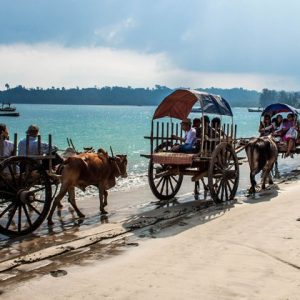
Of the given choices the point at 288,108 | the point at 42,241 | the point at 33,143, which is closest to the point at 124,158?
the point at 33,143

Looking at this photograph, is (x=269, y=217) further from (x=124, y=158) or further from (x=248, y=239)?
(x=124, y=158)

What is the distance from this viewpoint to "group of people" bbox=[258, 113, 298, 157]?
726 inches

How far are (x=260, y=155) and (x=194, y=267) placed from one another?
8.10 meters

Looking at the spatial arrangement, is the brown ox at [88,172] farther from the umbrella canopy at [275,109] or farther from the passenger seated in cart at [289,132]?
the umbrella canopy at [275,109]

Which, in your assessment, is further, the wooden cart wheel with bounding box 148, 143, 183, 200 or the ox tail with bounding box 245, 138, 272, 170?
the ox tail with bounding box 245, 138, 272, 170

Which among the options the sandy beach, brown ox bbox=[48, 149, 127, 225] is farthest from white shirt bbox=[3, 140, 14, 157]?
the sandy beach

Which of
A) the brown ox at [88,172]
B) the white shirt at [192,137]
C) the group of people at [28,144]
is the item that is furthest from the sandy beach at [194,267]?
the white shirt at [192,137]

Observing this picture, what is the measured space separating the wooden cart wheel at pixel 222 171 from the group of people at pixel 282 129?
6.38 meters

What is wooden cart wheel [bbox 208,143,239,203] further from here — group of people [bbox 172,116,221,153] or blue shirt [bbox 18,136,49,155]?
blue shirt [bbox 18,136,49,155]

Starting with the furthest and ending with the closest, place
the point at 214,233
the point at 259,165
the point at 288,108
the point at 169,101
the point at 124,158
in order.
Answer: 1. the point at 288,108
2. the point at 259,165
3. the point at 169,101
4. the point at 124,158
5. the point at 214,233

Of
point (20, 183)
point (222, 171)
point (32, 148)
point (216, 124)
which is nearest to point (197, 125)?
point (216, 124)

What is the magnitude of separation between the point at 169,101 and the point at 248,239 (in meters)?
5.85

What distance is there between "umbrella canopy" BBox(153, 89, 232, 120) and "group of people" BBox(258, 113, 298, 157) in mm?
5698

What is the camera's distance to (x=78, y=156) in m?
9.98
